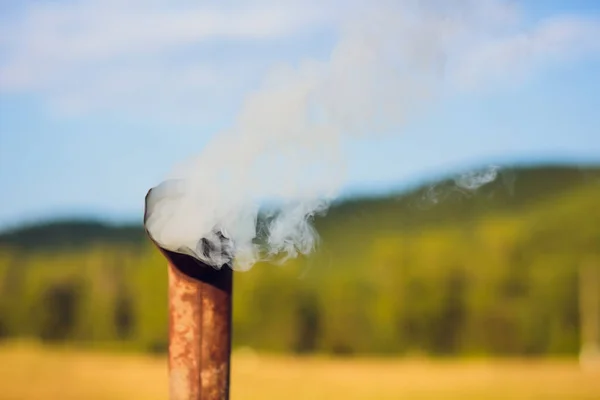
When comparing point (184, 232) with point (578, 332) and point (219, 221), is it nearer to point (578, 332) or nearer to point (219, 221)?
point (219, 221)

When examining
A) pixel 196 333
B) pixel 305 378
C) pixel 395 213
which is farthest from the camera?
pixel 395 213

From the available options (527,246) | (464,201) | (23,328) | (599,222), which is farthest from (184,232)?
(464,201)

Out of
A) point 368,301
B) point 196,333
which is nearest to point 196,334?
point 196,333

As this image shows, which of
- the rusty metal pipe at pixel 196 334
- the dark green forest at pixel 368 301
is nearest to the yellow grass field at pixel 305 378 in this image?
the dark green forest at pixel 368 301

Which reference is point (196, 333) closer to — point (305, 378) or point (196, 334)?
point (196, 334)

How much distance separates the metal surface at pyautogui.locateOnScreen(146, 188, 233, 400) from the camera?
114 inches

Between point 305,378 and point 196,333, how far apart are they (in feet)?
39.6

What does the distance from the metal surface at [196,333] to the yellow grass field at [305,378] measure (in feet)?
34.2

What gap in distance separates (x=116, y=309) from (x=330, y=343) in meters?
4.76

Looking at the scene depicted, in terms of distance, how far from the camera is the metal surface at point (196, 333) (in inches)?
114

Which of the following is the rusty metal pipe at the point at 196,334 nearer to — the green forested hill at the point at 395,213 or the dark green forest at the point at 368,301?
the dark green forest at the point at 368,301

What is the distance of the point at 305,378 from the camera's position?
1458 centimetres

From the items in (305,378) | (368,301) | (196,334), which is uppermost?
(368,301)

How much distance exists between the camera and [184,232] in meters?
2.90
